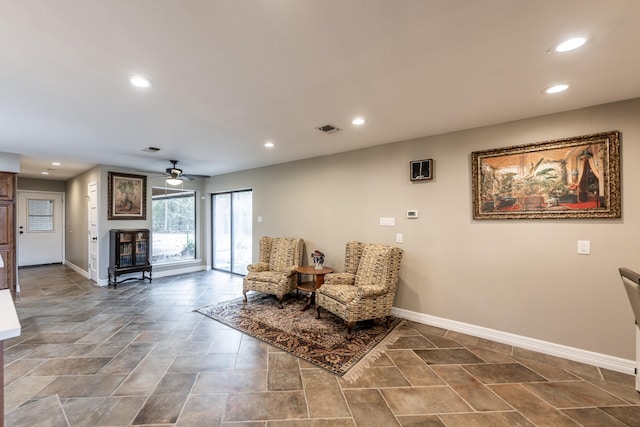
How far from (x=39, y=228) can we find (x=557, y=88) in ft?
37.7

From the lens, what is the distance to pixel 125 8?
1396 millimetres

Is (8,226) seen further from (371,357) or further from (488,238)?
(488,238)

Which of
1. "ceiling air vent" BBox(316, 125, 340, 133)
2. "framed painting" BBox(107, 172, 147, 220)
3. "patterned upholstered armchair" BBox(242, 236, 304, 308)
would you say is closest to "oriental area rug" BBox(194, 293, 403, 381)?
"patterned upholstered armchair" BBox(242, 236, 304, 308)

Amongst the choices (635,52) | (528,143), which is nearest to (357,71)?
(635,52)

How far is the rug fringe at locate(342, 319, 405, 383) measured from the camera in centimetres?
241

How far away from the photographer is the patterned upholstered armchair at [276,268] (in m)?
4.27

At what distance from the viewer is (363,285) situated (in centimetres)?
360

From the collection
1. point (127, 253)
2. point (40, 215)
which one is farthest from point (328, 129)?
point (40, 215)

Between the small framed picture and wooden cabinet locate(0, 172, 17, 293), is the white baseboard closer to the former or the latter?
the small framed picture

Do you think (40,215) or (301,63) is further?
(40,215)

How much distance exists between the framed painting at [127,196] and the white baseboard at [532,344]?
5.80 m

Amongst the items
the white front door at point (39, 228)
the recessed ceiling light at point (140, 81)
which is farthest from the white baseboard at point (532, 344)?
the white front door at point (39, 228)

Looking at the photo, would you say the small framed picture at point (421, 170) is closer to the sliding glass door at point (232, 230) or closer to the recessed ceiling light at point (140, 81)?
the recessed ceiling light at point (140, 81)

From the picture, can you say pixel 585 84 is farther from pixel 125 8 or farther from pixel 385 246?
pixel 125 8
